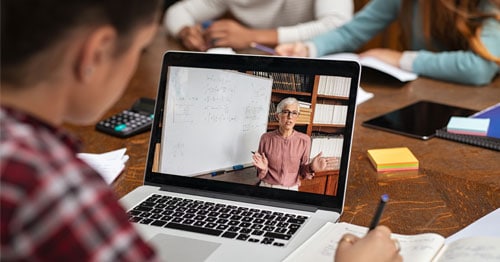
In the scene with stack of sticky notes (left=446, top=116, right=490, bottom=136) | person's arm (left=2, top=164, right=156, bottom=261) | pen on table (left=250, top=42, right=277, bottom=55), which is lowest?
stack of sticky notes (left=446, top=116, right=490, bottom=136)

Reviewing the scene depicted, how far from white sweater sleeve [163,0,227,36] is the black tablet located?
38.6 inches

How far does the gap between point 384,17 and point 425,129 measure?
2.72ft

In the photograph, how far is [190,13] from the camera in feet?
7.92

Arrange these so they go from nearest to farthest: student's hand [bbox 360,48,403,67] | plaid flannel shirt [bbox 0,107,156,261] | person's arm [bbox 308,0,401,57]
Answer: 1. plaid flannel shirt [bbox 0,107,156,261]
2. student's hand [bbox 360,48,403,67]
3. person's arm [bbox 308,0,401,57]

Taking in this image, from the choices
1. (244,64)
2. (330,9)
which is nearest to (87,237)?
(244,64)

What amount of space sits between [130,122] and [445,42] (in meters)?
0.95

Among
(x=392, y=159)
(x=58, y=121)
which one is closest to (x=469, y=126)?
(x=392, y=159)

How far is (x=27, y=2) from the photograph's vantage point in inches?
18.9

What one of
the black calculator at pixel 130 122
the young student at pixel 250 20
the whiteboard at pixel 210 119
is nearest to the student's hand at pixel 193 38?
the young student at pixel 250 20

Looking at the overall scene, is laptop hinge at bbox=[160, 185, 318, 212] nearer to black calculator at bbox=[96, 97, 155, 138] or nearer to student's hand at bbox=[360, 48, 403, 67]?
black calculator at bbox=[96, 97, 155, 138]

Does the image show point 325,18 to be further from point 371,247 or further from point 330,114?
point 371,247

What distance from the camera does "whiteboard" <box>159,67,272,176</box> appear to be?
1.00 meters

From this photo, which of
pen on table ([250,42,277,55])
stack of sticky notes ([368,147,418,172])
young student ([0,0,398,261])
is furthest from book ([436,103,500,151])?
young student ([0,0,398,261])

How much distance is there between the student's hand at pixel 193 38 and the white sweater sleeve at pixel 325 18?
270 millimetres
